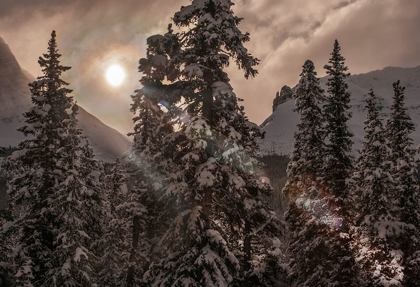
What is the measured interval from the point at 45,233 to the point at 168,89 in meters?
12.2

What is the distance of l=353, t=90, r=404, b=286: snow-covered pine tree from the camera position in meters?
19.0

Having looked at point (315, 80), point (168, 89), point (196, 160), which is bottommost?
point (196, 160)

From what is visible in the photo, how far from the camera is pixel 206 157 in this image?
11.7 meters

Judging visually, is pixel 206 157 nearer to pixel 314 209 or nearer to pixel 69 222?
pixel 69 222

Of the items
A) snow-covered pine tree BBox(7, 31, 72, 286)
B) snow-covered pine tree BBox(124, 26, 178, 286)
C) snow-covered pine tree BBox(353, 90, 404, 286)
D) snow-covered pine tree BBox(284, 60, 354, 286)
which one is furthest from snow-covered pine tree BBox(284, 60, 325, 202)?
snow-covered pine tree BBox(7, 31, 72, 286)

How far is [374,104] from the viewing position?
71.4 ft

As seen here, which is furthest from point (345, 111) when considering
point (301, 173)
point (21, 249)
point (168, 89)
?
point (21, 249)

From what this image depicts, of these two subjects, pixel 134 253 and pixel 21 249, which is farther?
pixel 134 253

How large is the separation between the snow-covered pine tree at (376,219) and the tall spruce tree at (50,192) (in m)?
15.6

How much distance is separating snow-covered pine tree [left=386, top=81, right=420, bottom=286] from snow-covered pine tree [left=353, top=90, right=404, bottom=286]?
31.1 inches

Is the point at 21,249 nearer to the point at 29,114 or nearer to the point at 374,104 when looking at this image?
the point at 29,114

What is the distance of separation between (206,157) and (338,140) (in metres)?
13.1

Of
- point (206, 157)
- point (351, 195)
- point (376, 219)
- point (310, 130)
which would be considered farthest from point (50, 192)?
point (376, 219)

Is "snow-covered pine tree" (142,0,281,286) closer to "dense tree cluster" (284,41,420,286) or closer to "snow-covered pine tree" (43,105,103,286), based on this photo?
"snow-covered pine tree" (43,105,103,286)
